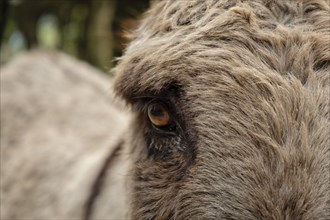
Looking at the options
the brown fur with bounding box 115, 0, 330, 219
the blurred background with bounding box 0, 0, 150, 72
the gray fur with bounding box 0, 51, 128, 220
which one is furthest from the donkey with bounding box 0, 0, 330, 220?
the blurred background with bounding box 0, 0, 150, 72

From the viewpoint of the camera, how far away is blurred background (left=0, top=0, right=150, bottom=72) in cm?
992

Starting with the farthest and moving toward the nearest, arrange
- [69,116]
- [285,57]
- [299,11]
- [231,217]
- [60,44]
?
[60,44]
[69,116]
[299,11]
[285,57]
[231,217]

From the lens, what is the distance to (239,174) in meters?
2.46

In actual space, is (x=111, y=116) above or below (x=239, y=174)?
below

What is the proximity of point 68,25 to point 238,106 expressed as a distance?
1091cm

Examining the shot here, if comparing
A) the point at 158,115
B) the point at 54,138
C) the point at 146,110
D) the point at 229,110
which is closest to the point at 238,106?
the point at 229,110

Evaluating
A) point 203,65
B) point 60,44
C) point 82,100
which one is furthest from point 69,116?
point 60,44

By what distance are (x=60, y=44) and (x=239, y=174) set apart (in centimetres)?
1072

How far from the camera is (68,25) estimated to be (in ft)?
43.2

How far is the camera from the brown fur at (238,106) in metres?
2.41

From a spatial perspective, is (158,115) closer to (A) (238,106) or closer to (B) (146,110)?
(B) (146,110)

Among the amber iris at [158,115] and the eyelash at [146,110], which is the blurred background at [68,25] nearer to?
the eyelash at [146,110]

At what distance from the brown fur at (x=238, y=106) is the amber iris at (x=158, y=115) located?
0.05 metres

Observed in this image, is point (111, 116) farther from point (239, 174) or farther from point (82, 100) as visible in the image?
point (239, 174)
